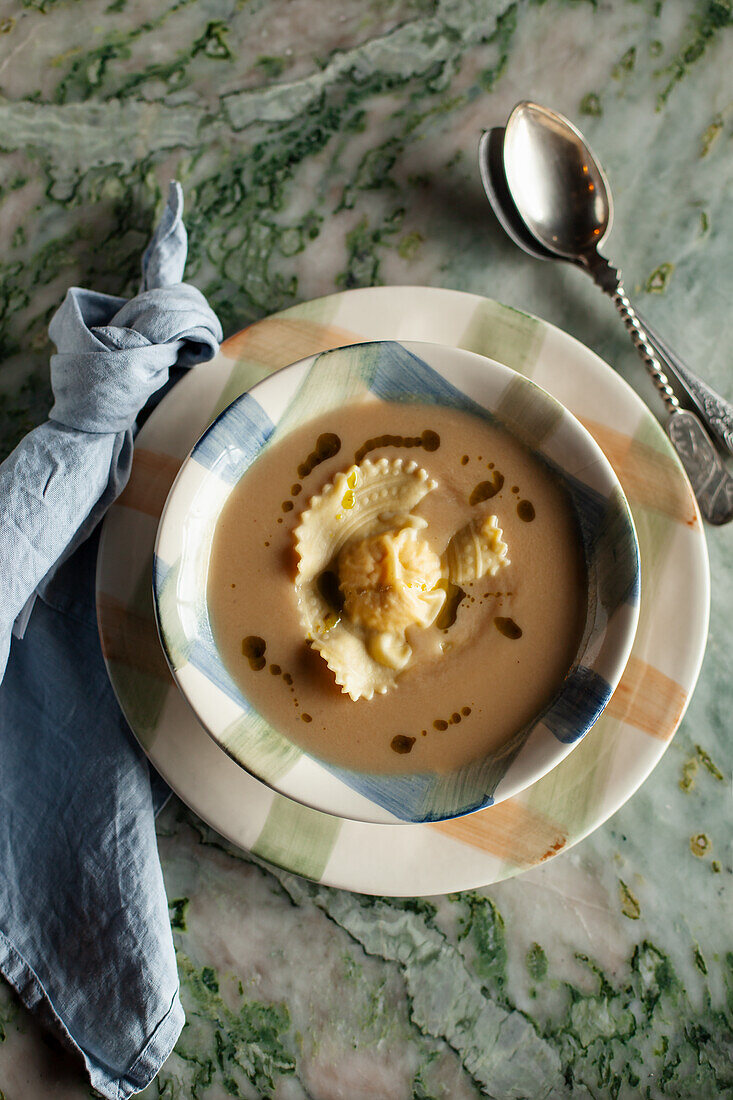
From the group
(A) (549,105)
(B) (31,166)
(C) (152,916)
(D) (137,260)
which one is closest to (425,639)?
(C) (152,916)

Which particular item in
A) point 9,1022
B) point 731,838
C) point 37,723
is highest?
point 731,838

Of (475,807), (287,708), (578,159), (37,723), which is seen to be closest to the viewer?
(475,807)

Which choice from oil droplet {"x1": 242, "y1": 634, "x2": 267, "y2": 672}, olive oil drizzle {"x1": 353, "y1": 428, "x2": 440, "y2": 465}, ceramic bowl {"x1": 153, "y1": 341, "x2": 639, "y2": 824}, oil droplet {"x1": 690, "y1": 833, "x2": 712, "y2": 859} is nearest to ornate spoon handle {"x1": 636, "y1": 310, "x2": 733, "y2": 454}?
ceramic bowl {"x1": 153, "y1": 341, "x2": 639, "y2": 824}

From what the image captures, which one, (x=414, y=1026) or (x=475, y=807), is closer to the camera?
(x=475, y=807)

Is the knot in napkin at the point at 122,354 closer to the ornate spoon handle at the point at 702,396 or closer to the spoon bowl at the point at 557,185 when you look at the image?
the spoon bowl at the point at 557,185

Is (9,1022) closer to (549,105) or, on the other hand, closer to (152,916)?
(152,916)

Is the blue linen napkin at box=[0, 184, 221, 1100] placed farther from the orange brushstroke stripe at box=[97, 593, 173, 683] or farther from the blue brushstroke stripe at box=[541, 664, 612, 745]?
the blue brushstroke stripe at box=[541, 664, 612, 745]

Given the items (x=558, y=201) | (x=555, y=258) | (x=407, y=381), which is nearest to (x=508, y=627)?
(x=407, y=381)
